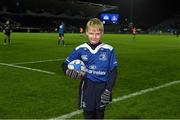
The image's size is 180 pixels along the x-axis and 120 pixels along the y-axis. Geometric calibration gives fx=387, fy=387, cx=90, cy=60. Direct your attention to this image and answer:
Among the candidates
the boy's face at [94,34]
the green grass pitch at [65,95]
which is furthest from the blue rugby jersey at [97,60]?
the green grass pitch at [65,95]

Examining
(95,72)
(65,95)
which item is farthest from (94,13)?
(95,72)

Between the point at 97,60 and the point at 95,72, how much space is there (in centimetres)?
17

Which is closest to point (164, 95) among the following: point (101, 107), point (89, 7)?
point (101, 107)

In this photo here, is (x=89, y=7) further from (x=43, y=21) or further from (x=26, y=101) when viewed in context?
(x=26, y=101)

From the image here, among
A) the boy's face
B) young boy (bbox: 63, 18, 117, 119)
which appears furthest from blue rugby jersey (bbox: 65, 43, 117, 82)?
the boy's face

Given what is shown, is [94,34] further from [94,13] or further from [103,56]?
[94,13]

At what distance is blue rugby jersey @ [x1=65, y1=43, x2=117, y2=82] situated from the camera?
17.5 ft

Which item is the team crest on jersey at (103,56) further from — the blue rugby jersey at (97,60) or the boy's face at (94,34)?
the boy's face at (94,34)

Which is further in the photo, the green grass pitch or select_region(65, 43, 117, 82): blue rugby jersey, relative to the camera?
the green grass pitch

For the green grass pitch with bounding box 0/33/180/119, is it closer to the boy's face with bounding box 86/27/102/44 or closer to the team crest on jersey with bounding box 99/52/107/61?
the team crest on jersey with bounding box 99/52/107/61

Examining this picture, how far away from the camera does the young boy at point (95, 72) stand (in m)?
5.33

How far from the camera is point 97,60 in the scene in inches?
211

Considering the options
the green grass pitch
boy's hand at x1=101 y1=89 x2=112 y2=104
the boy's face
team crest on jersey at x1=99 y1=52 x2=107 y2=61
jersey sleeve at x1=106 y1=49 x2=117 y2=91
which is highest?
the boy's face

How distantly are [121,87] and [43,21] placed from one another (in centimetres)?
7995
